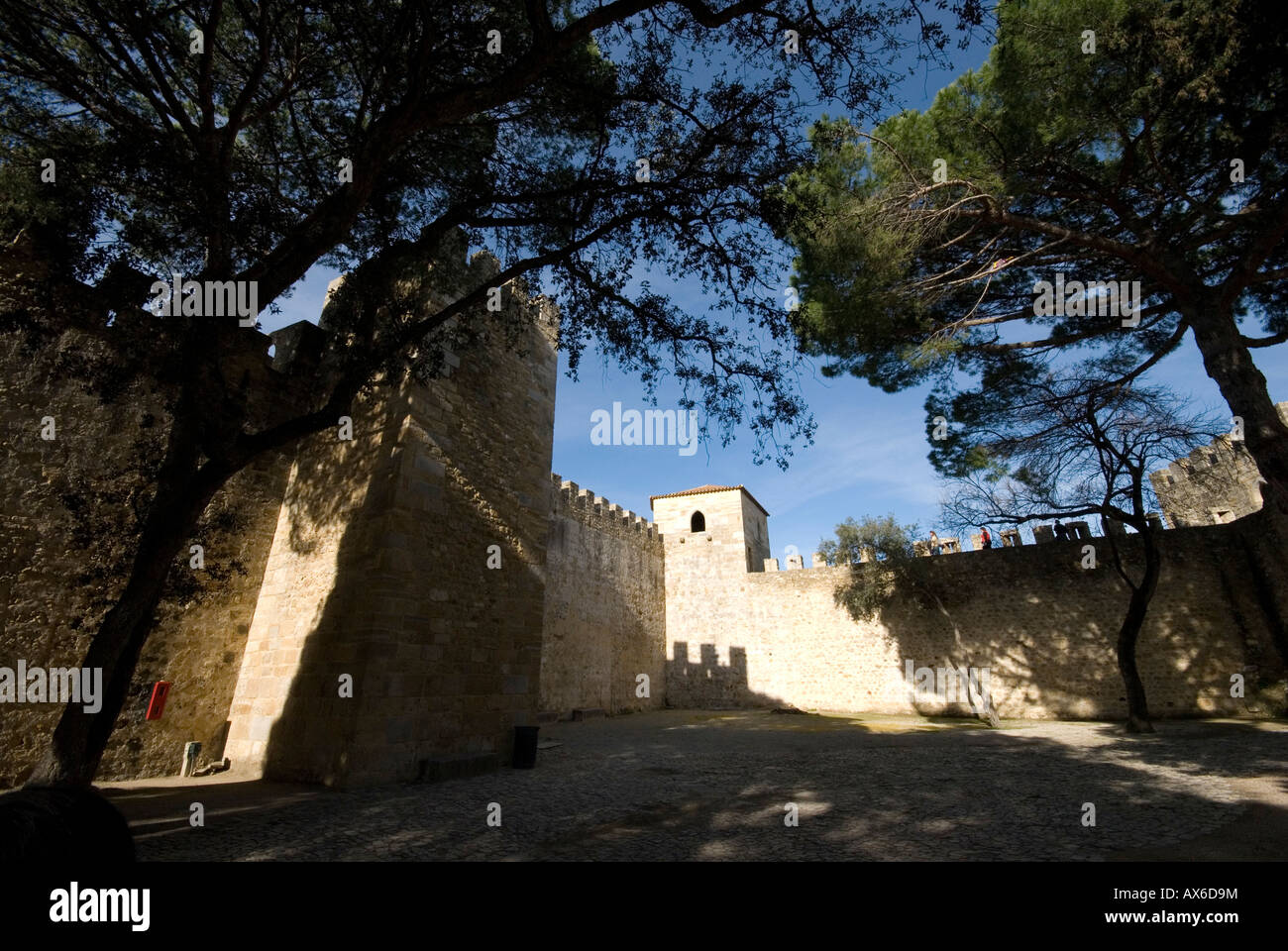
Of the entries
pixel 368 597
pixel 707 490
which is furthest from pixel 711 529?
pixel 368 597

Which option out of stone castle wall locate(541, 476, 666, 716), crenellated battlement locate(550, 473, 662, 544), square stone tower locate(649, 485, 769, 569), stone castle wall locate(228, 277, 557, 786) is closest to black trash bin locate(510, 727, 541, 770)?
stone castle wall locate(228, 277, 557, 786)

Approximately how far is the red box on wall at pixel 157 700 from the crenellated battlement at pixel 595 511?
384 inches

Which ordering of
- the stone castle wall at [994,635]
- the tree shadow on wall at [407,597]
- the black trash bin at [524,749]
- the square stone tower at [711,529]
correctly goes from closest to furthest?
the tree shadow on wall at [407,597] < the black trash bin at [524,749] < the stone castle wall at [994,635] < the square stone tower at [711,529]

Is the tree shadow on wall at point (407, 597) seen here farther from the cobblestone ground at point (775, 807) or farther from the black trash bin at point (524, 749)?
the cobblestone ground at point (775, 807)

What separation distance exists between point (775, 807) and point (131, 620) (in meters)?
5.68

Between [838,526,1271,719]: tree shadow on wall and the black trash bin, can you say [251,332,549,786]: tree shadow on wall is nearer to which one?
the black trash bin

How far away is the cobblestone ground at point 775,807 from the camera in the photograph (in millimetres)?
3676

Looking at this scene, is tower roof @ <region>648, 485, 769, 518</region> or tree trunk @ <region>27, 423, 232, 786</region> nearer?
tree trunk @ <region>27, 423, 232, 786</region>

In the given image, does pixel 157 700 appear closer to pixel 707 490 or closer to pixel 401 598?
pixel 401 598

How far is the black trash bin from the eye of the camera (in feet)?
24.0

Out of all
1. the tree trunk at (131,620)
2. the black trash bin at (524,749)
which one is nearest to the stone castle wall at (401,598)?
the black trash bin at (524,749)

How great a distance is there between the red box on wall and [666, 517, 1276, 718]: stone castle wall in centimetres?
1664
